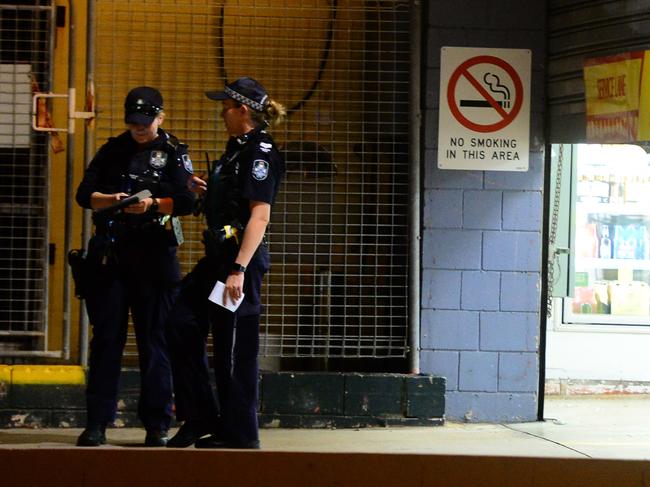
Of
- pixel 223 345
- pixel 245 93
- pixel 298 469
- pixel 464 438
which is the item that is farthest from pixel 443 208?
pixel 298 469

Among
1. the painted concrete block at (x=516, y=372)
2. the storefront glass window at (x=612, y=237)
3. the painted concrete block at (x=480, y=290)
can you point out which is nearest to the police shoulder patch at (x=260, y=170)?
the painted concrete block at (x=480, y=290)

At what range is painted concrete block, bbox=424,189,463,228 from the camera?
26.4 feet

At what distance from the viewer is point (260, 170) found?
242 inches

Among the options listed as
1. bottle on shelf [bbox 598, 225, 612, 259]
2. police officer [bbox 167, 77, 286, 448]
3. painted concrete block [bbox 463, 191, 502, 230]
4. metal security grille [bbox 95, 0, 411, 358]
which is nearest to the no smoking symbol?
metal security grille [bbox 95, 0, 411, 358]

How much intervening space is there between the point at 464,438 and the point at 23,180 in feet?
11.0

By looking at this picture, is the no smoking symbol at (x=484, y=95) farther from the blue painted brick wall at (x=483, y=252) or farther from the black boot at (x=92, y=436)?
the black boot at (x=92, y=436)

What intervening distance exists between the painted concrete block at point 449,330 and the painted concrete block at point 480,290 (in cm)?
7

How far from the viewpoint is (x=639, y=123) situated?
720 centimetres

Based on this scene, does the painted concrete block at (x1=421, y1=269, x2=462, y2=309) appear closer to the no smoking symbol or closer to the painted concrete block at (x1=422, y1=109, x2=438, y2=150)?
the painted concrete block at (x1=422, y1=109, x2=438, y2=150)

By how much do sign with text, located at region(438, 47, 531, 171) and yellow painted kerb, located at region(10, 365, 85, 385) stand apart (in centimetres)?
277

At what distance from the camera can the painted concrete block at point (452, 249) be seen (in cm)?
806

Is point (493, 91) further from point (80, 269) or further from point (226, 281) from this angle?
point (80, 269)

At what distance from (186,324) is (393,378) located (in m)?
2.02

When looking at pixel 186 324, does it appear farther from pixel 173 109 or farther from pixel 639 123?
pixel 639 123
